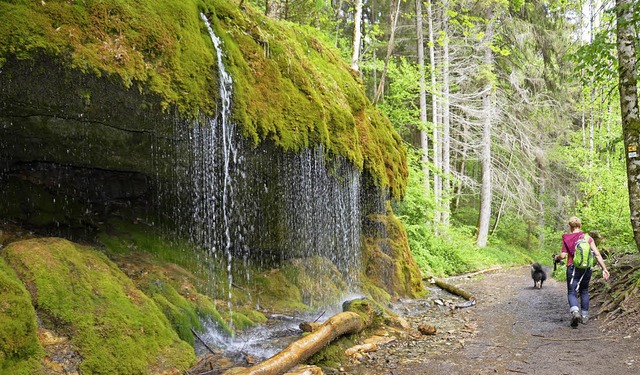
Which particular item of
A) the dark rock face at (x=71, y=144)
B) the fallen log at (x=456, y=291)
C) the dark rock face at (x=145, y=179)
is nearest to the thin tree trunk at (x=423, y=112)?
the fallen log at (x=456, y=291)

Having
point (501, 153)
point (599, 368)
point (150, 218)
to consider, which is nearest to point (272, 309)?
point (150, 218)

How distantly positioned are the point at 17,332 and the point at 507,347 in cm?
592

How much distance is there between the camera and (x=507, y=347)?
6.07 metres

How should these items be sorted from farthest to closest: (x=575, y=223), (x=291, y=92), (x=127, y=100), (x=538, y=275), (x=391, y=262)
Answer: (x=538, y=275) < (x=391, y=262) < (x=291, y=92) < (x=575, y=223) < (x=127, y=100)

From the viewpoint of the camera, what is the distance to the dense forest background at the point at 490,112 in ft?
50.7

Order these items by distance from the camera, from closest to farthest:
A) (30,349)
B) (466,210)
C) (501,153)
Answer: (30,349), (501,153), (466,210)

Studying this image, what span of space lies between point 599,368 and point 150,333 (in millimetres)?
5180

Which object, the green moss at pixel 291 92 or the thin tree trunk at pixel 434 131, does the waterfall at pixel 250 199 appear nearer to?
the green moss at pixel 291 92

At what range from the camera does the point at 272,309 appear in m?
7.57

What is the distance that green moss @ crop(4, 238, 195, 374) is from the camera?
165 inches

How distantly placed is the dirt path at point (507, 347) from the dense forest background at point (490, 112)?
6077 millimetres

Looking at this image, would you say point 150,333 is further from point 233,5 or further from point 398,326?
point 233,5

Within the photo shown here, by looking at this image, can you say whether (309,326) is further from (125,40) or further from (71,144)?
(125,40)

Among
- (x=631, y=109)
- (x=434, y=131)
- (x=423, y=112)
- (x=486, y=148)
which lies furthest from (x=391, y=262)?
(x=486, y=148)
